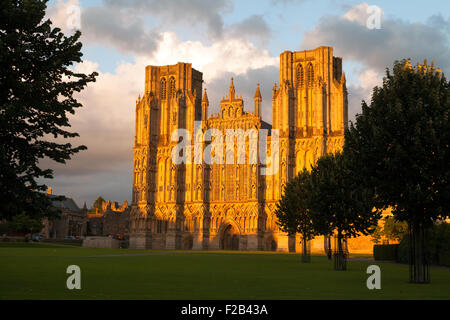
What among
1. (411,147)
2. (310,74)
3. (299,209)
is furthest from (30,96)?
(310,74)

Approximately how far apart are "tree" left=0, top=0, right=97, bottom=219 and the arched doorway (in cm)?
7942

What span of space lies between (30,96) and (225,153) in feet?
269


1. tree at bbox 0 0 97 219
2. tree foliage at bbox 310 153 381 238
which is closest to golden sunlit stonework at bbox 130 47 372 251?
tree foliage at bbox 310 153 381 238

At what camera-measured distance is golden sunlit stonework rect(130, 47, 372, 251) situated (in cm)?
9400

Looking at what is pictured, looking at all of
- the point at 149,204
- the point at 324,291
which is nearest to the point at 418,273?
the point at 324,291

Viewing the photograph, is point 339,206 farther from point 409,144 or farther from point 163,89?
point 163,89

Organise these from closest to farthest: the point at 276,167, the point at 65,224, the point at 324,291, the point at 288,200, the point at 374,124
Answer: the point at 324,291 → the point at 374,124 → the point at 288,200 → the point at 276,167 → the point at 65,224

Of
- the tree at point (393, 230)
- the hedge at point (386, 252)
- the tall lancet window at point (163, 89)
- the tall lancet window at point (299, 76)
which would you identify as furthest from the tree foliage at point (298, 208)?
the tall lancet window at point (163, 89)

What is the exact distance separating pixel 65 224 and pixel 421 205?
480ft

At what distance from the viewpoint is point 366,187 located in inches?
1099

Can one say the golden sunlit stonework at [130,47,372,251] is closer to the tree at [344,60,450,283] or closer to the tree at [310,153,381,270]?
the tree at [310,153,381,270]

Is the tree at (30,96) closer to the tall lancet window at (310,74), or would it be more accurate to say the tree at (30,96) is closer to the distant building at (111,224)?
the tall lancet window at (310,74)

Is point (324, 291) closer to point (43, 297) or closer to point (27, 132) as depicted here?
point (43, 297)

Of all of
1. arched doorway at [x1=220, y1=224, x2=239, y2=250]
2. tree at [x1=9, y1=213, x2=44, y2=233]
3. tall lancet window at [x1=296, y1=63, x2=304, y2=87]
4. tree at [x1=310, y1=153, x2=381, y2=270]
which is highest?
tall lancet window at [x1=296, y1=63, x2=304, y2=87]
